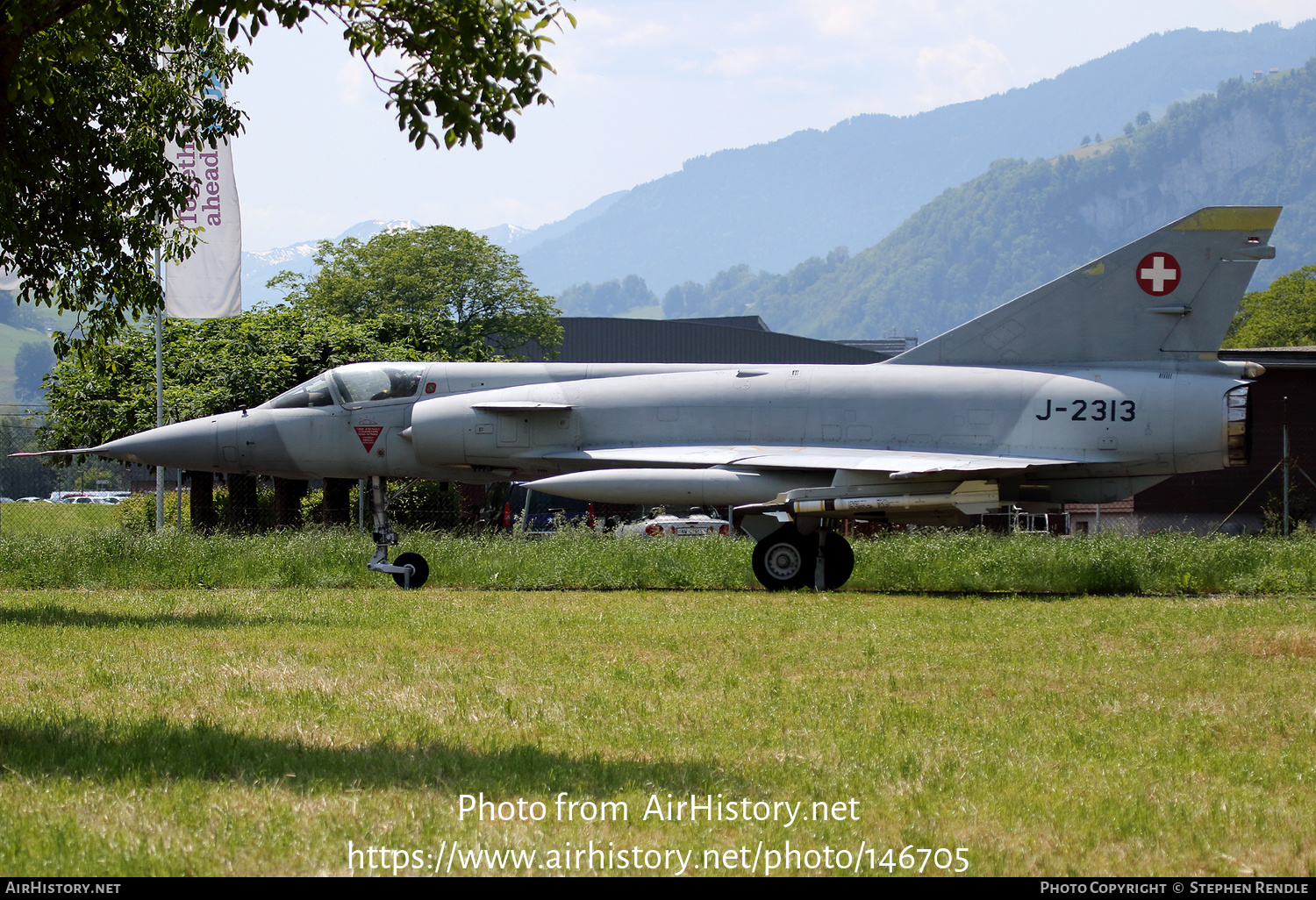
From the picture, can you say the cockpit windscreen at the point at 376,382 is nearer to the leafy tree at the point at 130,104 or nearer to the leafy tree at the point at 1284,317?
the leafy tree at the point at 130,104

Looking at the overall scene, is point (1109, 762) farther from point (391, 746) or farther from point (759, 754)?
point (391, 746)

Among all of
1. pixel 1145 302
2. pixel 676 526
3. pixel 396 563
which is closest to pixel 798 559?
pixel 396 563

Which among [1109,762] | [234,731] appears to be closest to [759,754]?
[1109,762]

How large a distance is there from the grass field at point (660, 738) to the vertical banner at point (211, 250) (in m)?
11.9

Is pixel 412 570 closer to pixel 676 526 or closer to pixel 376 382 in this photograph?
pixel 376 382

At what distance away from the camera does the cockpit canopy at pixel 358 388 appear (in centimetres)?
1659

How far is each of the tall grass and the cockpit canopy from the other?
2084 mm

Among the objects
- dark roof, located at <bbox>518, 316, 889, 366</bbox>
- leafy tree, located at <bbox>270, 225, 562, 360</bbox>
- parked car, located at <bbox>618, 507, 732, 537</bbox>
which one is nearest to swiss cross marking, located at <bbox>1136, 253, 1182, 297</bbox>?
parked car, located at <bbox>618, 507, 732, 537</bbox>

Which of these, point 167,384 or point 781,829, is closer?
point 781,829

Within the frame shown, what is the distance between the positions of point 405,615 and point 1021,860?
8109 millimetres

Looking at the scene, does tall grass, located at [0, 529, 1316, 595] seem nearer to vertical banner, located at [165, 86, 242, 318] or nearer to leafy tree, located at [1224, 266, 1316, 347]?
vertical banner, located at [165, 86, 242, 318]

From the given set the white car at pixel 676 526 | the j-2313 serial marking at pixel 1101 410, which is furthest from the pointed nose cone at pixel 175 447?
the j-2313 serial marking at pixel 1101 410

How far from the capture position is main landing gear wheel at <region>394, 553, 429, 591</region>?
15453 mm

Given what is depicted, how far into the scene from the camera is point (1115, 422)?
14633 millimetres
